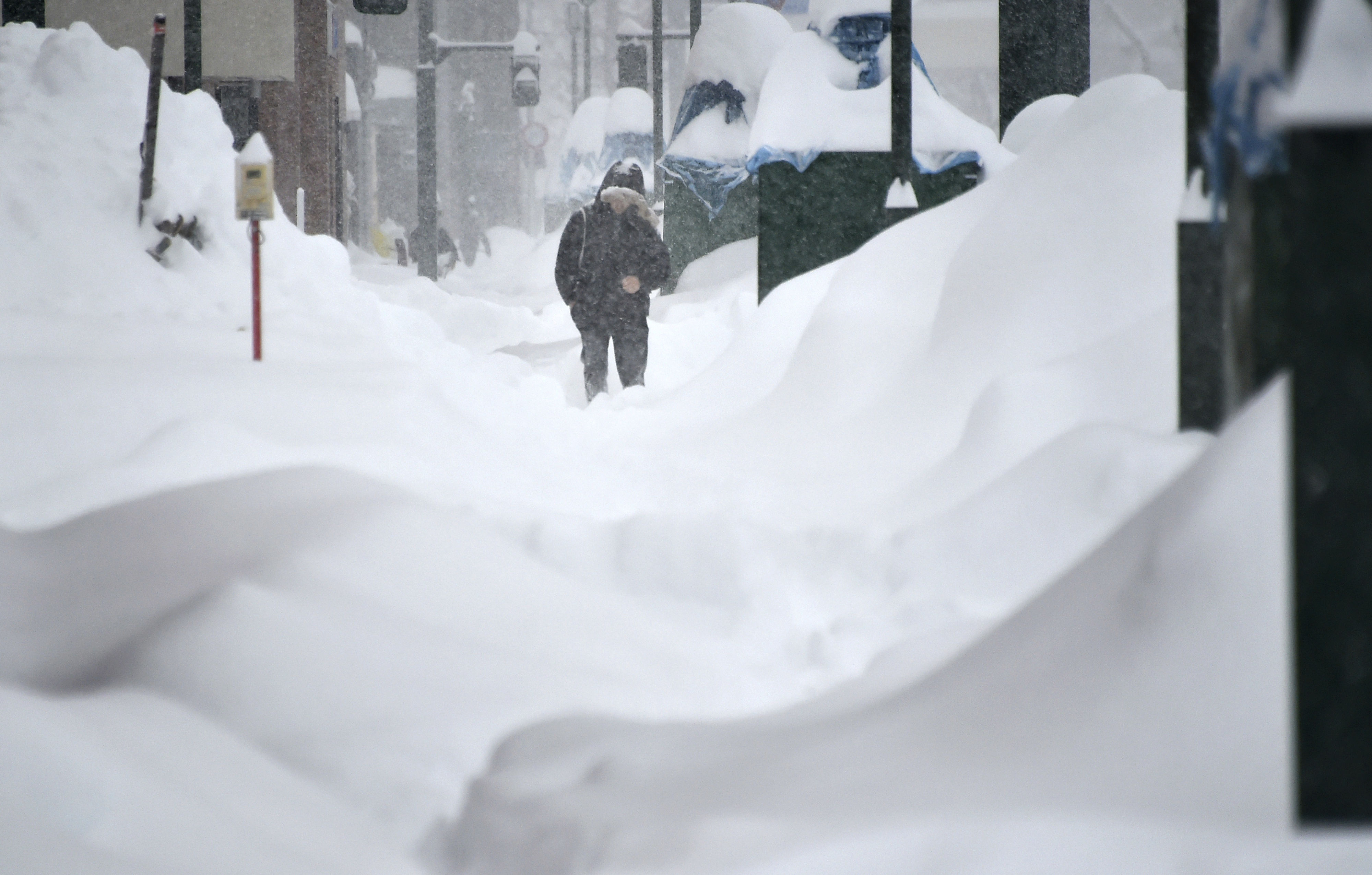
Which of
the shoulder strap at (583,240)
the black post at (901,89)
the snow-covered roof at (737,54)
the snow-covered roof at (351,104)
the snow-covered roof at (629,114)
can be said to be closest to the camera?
the black post at (901,89)

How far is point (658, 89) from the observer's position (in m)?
19.9

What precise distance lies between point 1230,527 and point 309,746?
1.85 meters

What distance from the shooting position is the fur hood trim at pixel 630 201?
8.79m

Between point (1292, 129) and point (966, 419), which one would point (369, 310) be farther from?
point (1292, 129)

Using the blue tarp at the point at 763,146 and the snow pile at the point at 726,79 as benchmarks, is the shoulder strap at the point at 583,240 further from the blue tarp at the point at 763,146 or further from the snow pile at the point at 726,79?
the snow pile at the point at 726,79

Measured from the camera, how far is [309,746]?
2.89 meters

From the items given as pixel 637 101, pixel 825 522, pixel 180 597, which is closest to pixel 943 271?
pixel 825 522

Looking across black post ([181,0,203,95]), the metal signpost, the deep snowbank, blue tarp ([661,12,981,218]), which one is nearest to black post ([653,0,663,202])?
blue tarp ([661,12,981,218])

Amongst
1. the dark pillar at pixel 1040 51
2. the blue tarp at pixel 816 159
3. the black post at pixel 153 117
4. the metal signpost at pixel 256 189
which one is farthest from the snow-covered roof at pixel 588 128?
the metal signpost at pixel 256 189

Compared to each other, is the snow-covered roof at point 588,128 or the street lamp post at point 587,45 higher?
the street lamp post at point 587,45

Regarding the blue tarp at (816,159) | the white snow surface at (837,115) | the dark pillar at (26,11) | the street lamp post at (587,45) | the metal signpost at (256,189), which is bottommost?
the metal signpost at (256,189)

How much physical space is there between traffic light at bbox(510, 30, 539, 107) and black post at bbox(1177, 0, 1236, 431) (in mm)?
21455

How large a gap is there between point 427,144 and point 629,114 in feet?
20.5

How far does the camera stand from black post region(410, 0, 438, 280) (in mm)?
20688
